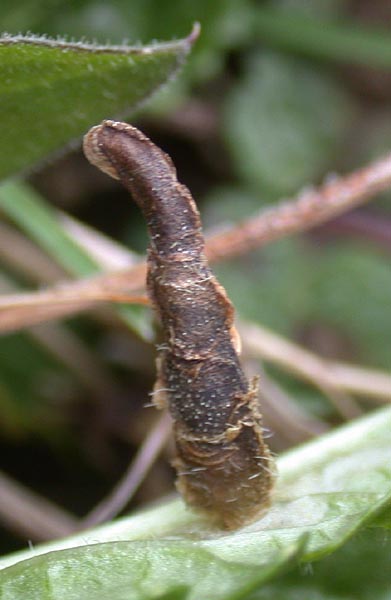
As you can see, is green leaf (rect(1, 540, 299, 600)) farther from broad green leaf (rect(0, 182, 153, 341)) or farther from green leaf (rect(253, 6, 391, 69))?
green leaf (rect(253, 6, 391, 69))

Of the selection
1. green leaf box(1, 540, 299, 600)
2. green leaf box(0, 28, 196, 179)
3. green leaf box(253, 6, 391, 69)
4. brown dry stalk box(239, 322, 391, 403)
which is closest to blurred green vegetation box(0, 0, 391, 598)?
green leaf box(253, 6, 391, 69)

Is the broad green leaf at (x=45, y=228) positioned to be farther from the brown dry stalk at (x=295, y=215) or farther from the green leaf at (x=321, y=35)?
the green leaf at (x=321, y=35)

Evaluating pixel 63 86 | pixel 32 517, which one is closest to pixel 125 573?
pixel 63 86

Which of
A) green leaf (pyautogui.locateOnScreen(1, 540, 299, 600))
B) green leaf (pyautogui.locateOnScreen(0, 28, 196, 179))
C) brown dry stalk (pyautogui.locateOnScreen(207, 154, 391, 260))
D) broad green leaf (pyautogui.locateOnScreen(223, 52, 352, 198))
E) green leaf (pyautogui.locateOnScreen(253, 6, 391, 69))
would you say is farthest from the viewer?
broad green leaf (pyautogui.locateOnScreen(223, 52, 352, 198))

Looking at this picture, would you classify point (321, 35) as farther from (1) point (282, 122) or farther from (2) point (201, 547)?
(2) point (201, 547)

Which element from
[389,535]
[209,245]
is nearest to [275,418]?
[209,245]

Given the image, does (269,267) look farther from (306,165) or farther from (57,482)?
(57,482)

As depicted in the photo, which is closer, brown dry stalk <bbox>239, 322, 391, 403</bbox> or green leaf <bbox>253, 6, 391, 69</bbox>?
brown dry stalk <bbox>239, 322, 391, 403</bbox>
